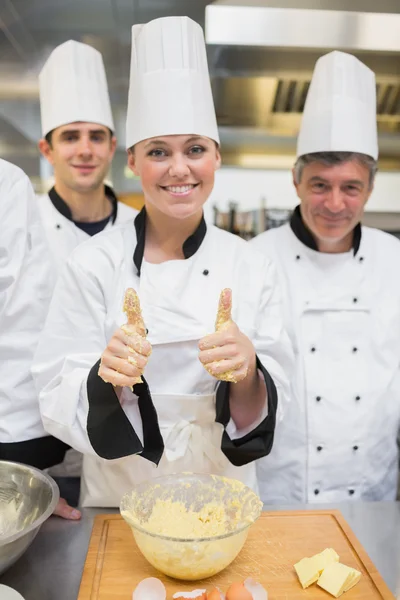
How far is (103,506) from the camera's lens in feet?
4.19

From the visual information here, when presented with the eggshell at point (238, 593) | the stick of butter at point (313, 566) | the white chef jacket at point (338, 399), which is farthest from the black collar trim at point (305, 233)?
the eggshell at point (238, 593)

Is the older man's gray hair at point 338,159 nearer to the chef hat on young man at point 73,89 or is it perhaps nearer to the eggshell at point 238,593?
the chef hat on young man at point 73,89

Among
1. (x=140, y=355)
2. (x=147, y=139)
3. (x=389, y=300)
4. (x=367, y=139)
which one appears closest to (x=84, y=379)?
(x=140, y=355)

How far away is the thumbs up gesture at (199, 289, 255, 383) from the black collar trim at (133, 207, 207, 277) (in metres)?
0.30

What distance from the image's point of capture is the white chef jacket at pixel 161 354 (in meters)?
1.16

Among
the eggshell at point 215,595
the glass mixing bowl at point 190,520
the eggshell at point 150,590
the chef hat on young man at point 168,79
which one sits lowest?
the eggshell at point 150,590

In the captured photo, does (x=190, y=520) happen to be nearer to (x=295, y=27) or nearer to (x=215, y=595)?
(x=215, y=595)

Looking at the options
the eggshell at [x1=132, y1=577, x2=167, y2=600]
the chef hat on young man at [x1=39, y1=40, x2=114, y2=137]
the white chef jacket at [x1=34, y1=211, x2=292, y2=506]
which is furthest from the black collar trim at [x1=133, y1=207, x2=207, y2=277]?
the chef hat on young man at [x1=39, y1=40, x2=114, y2=137]

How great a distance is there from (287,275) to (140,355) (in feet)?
2.48

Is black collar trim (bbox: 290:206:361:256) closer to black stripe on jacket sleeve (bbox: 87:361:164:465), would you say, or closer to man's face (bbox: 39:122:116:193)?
man's face (bbox: 39:122:116:193)

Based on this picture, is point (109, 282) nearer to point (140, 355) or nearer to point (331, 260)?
point (140, 355)

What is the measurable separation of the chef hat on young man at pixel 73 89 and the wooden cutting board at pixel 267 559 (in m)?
1.33

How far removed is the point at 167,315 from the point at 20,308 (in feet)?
1.22

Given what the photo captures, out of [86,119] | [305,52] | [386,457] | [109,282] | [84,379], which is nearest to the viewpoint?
[84,379]
